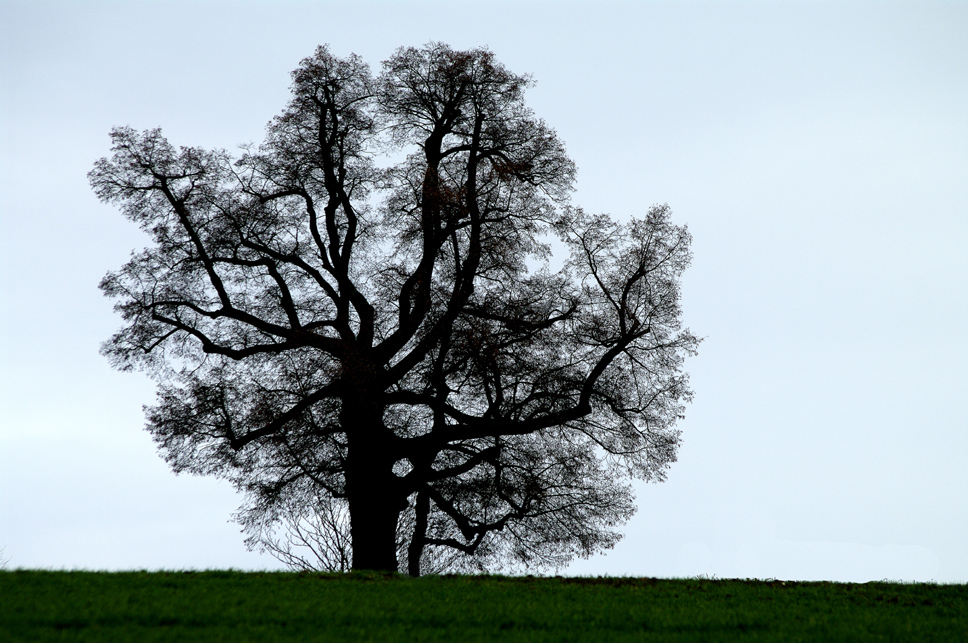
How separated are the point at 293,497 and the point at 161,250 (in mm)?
7353

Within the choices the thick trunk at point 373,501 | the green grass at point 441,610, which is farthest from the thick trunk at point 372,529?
the green grass at point 441,610

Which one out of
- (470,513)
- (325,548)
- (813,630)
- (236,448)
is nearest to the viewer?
(813,630)

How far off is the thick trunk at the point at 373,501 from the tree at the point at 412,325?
0.05 m

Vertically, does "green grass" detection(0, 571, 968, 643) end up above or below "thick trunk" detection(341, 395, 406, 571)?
below

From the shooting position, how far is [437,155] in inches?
894

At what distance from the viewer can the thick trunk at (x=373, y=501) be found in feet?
64.5

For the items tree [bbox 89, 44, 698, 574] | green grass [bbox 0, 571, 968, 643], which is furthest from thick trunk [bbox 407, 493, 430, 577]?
green grass [bbox 0, 571, 968, 643]

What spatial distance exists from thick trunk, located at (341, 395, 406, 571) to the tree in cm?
5

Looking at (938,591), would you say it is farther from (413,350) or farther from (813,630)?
(413,350)

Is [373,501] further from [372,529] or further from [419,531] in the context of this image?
[419,531]

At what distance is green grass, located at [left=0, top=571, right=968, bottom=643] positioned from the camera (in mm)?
9148

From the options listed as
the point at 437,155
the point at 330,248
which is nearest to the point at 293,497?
the point at 330,248

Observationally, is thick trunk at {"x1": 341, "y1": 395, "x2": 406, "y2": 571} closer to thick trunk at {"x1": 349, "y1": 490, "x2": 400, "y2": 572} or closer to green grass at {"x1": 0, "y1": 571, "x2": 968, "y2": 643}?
thick trunk at {"x1": 349, "y1": 490, "x2": 400, "y2": 572}

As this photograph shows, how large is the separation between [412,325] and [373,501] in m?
4.53
